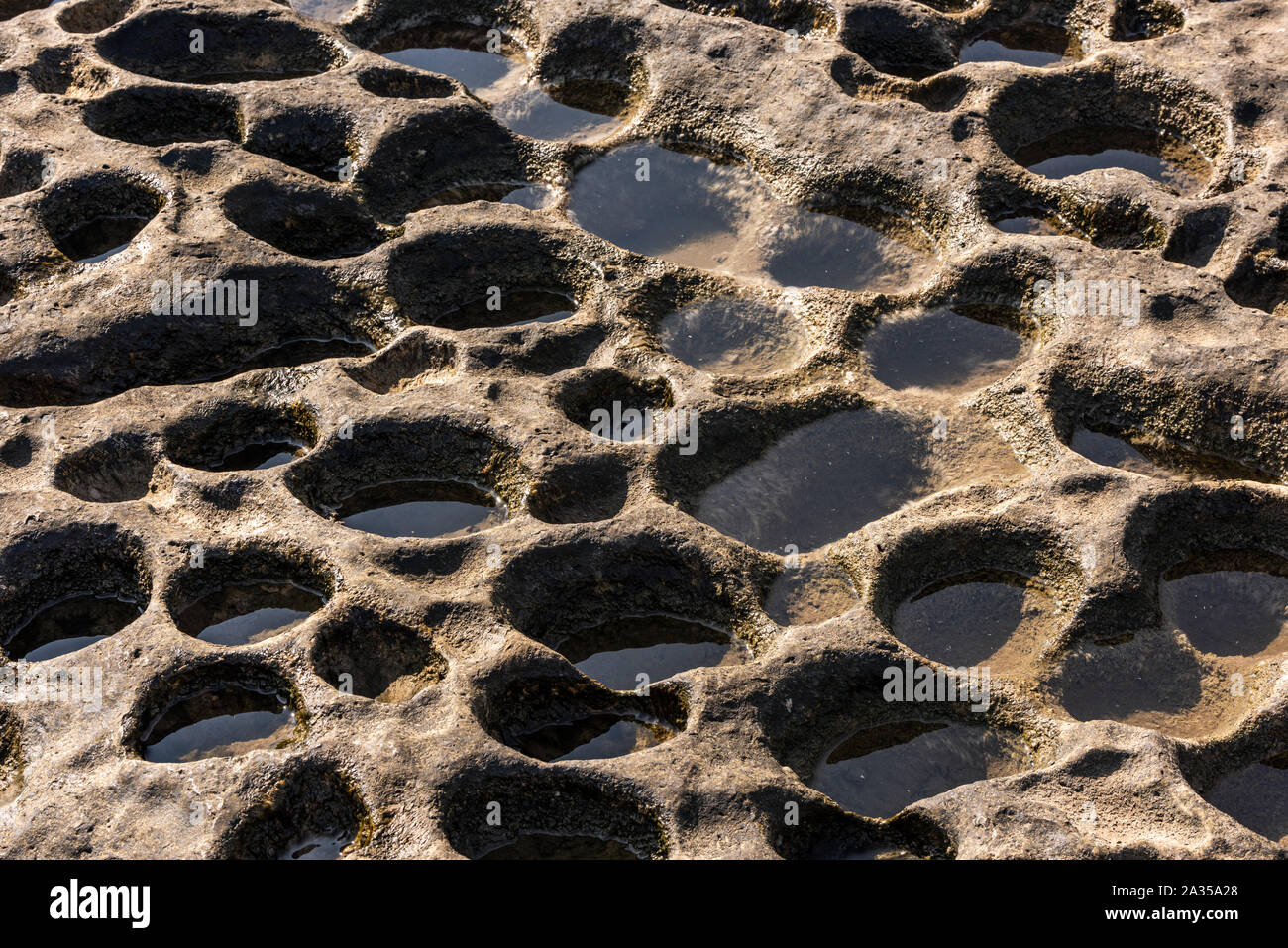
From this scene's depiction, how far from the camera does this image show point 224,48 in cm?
876

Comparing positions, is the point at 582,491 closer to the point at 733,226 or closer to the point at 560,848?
the point at 560,848

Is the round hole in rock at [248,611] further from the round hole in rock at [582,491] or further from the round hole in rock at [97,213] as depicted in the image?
the round hole in rock at [97,213]

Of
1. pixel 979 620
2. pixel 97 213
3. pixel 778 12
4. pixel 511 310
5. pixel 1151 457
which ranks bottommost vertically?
pixel 979 620

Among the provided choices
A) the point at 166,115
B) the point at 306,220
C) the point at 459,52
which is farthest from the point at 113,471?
the point at 459,52

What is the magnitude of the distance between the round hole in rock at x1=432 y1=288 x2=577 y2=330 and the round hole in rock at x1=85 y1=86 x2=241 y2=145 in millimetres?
2161

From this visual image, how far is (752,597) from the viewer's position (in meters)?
5.48

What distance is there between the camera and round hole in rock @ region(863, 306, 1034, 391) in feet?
21.9

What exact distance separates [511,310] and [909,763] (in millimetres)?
3416

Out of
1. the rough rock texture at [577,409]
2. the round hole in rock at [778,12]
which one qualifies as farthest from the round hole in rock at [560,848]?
the round hole in rock at [778,12]

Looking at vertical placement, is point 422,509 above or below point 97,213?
below

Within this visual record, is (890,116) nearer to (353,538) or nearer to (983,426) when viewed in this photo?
(983,426)

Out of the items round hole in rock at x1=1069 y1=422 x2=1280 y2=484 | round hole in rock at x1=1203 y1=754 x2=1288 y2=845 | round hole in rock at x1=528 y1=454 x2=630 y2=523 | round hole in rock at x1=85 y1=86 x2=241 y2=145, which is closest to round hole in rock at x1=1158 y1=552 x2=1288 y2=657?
round hole in rock at x1=1069 y1=422 x2=1280 y2=484

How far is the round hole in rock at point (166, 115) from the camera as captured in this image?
8.04m

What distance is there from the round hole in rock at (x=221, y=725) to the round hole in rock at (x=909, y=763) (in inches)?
84.9
